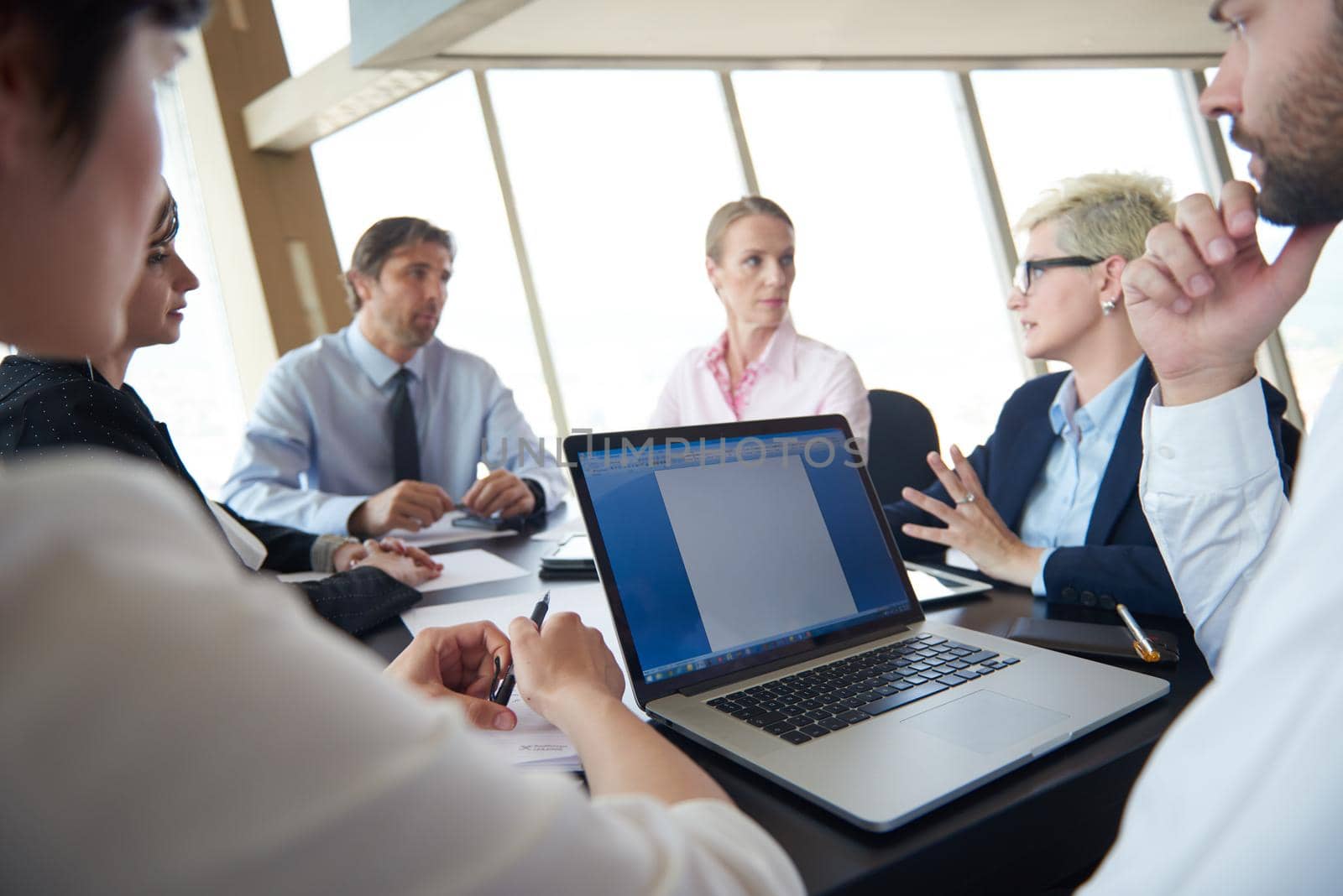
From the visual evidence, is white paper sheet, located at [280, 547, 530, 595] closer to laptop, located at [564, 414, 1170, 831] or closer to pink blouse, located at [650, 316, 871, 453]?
laptop, located at [564, 414, 1170, 831]

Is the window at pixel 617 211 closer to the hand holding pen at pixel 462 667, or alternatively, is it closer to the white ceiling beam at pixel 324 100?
the white ceiling beam at pixel 324 100

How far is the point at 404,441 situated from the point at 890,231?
13.4ft

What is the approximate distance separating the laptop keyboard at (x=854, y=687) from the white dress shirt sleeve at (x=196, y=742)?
454 millimetres

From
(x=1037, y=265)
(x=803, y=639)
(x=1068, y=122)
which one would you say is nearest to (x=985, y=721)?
(x=803, y=639)

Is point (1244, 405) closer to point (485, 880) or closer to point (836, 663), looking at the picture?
point (836, 663)

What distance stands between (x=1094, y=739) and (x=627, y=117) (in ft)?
16.6

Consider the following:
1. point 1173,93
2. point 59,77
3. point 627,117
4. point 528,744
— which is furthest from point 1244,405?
point 1173,93

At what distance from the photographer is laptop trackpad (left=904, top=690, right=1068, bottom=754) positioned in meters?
0.74

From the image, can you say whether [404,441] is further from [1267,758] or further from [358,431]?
[1267,758]

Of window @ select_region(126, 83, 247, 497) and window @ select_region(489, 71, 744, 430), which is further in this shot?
window @ select_region(489, 71, 744, 430)

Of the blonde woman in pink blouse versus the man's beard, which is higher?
the blonde woman in pink blouse

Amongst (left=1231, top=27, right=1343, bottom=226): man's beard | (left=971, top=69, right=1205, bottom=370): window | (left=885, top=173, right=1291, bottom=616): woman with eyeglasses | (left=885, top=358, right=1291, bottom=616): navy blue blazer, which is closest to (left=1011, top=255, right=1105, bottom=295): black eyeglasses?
(left=885, top=173, right=1291, bottom=616): woman with eyeglasses

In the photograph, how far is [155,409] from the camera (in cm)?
457

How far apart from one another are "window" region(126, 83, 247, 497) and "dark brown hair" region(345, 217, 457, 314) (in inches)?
82.3
